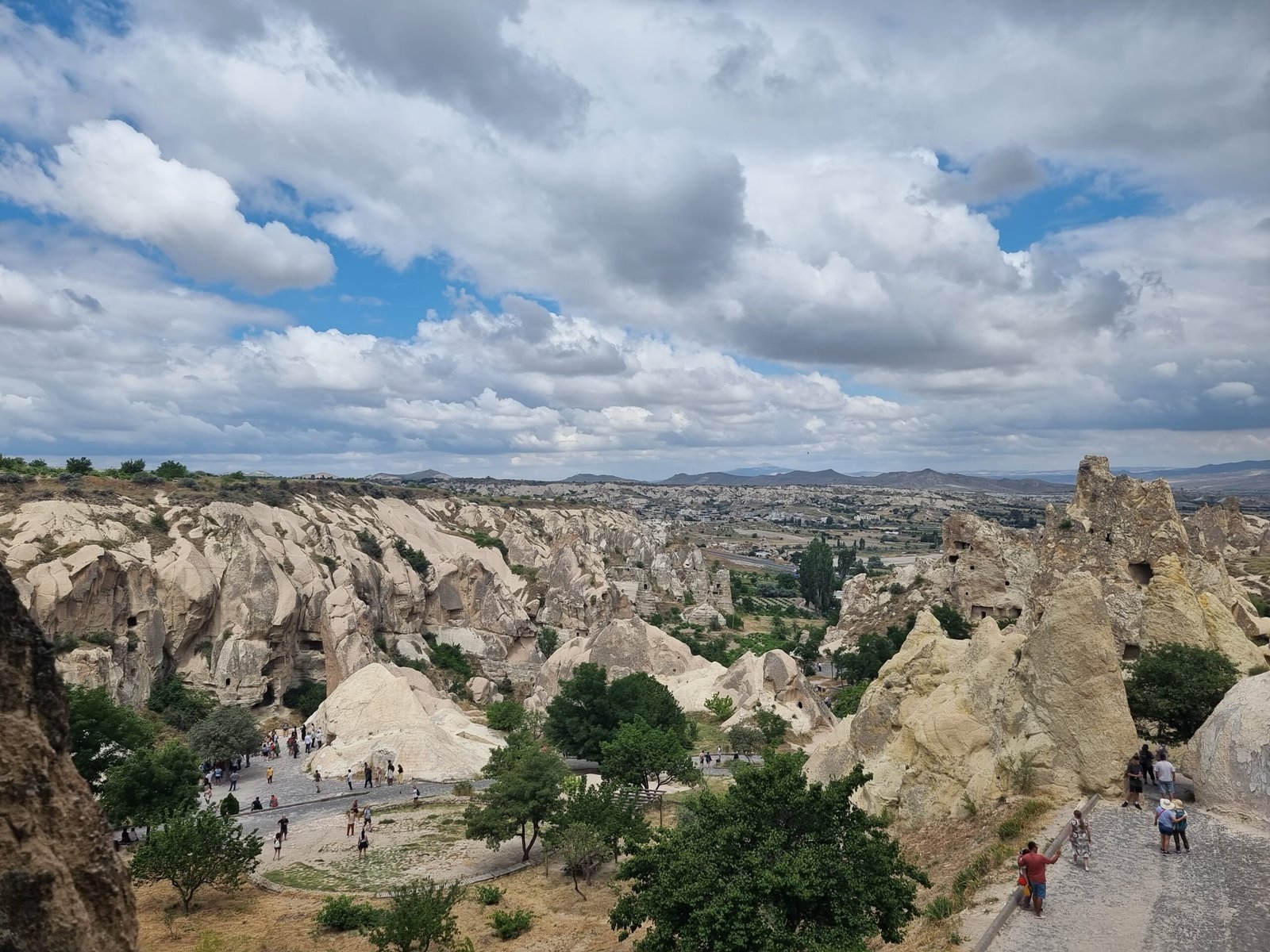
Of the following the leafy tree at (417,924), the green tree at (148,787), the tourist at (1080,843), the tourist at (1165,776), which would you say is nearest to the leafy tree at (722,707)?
the green tree at (148,787)

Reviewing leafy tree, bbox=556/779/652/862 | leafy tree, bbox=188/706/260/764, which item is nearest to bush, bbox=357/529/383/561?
leafy tree, bbox=188/706/260/764

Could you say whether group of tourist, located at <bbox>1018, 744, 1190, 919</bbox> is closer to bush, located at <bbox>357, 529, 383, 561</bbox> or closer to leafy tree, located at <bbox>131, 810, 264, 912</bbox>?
leafy tree, located at <bbox>131, 810, 264, 912</bbox>

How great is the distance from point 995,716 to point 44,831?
16.8 m

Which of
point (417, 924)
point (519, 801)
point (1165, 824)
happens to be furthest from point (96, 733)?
point (1165, 824)

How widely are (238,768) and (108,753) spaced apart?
36.2 ft

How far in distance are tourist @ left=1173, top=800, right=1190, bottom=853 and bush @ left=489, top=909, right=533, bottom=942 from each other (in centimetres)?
1326

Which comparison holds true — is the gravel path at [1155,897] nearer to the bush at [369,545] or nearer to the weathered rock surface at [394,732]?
the weathered rock surface at [394,732]

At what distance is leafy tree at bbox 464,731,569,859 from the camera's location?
2134 centimetres

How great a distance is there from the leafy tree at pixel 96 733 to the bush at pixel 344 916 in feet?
27.4

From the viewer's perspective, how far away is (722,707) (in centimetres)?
4297

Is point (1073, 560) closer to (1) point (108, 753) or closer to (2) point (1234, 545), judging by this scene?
(1) point (108, 753)

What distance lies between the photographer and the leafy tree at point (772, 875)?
9.61 metres

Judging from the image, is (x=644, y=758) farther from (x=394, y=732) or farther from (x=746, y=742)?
(x=394, y=732)

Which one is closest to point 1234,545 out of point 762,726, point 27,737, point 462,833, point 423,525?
point 762,726
